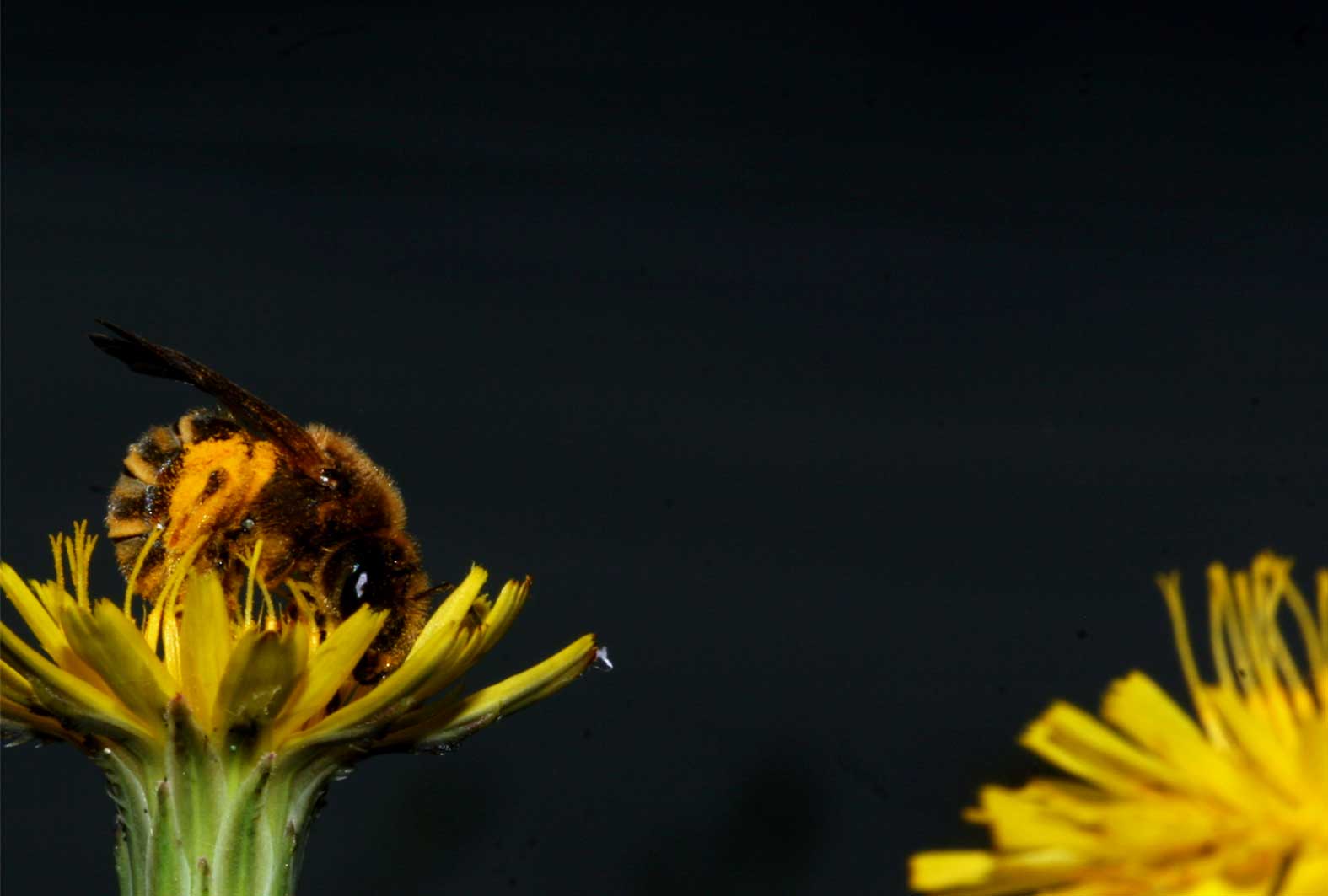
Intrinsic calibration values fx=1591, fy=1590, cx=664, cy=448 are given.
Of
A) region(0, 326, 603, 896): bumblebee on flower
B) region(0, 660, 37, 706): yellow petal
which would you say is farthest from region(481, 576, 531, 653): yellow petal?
region(0, 660, 37, 706): yellow petal

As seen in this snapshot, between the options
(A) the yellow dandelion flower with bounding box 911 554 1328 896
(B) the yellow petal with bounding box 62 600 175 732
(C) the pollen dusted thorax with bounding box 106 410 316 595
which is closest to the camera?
(A) the yellow dandelion flower with bounding box 911 554 1328 896

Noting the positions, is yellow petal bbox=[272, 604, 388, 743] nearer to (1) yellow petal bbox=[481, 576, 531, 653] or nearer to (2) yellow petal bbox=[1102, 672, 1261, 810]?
(1) yellow petal bbox=[481, 576, 531, 653]

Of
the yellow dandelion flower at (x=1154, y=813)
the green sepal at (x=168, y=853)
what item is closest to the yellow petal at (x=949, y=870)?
the yellow dandelion flower at (x=1154, y=813)

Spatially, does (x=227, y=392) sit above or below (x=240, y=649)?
above

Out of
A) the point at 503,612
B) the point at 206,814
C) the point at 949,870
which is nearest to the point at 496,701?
the point at 503,612

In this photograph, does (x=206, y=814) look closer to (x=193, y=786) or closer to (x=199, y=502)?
(x=193, y=786)

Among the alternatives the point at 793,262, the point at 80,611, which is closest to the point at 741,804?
the point at 793,262
